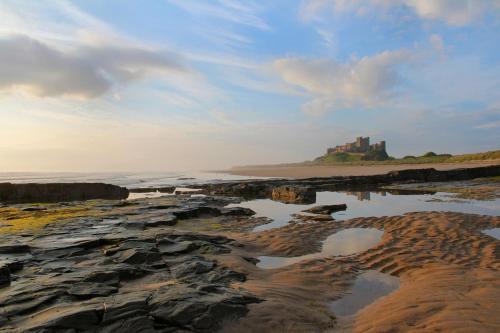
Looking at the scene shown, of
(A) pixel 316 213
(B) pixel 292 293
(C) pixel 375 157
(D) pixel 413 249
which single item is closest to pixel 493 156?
(C) pixel 375 157

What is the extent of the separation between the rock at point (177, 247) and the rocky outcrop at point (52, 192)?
23.0 meters

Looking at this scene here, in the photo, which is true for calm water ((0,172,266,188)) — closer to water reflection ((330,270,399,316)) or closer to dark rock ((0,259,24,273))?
dark rock ((0,259,24,273))

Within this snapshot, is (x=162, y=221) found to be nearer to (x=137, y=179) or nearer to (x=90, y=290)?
(x=90, y=290)

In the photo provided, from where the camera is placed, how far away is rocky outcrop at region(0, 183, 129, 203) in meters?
26.9

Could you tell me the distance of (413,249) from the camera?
8.69 metres

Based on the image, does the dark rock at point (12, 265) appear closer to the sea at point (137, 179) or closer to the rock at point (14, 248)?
the rock at point (14, 248)

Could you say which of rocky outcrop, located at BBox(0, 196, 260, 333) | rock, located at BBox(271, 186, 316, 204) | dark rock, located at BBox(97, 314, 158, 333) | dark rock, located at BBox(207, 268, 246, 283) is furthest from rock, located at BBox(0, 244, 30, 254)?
rock, located at BBox(271, 186, 316, 204)

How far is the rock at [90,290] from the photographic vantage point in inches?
217

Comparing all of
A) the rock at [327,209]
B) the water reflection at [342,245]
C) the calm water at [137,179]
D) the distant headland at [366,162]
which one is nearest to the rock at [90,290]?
the water reflection at [342,245]

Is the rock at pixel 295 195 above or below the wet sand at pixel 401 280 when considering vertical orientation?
above

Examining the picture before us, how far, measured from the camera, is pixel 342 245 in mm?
9641

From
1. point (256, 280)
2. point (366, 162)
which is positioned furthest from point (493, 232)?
point (366, 162)

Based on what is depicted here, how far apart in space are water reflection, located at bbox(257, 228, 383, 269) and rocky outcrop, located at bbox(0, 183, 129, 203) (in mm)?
24503

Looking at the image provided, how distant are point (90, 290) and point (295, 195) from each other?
1827cm
